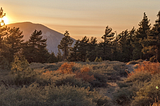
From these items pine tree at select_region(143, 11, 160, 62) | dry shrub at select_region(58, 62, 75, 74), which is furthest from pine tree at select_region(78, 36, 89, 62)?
dry shrub at select_region(58, 62, 75, 74)

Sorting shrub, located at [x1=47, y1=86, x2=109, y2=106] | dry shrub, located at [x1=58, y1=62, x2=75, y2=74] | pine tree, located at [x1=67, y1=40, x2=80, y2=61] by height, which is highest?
pine tree, located at [x1=67, y1=40, x2=80, y2=61]

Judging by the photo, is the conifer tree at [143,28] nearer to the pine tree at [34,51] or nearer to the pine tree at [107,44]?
the pine tree at [107,44]

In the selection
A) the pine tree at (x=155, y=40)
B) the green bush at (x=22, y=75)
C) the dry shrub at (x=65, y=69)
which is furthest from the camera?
the pine tree at (x=155, y=40)

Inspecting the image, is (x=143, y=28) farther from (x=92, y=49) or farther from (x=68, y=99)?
(x=68, y=99)

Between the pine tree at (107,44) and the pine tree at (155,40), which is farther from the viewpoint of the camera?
the pine tree at (107,44)

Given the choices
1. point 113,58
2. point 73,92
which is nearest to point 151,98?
point 73,92

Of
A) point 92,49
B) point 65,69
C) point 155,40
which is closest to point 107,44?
point 92,49

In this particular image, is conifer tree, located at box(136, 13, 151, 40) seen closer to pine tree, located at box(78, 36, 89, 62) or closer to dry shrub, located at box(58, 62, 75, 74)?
pine tree, located at box(78, 36, 89, 62)

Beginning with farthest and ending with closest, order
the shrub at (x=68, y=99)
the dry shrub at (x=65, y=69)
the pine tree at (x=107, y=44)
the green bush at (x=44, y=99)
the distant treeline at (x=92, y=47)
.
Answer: the pine tree at (x=107, y=44) → the distant treeline at (x=92, y=47) → the dry shrub at (x=65, y=69) → the shrub at (x=68, y=99) → the green bush at (x=44, y=99)

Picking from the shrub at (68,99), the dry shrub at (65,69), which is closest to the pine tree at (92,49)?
the dry shrub at (65,69)

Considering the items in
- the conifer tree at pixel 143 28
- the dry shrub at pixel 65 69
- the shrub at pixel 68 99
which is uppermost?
the conifer tree at pixel 143 28

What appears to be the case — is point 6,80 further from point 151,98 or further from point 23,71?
point 151,98

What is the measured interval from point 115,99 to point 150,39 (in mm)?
25701

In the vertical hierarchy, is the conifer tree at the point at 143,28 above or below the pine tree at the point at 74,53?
above
